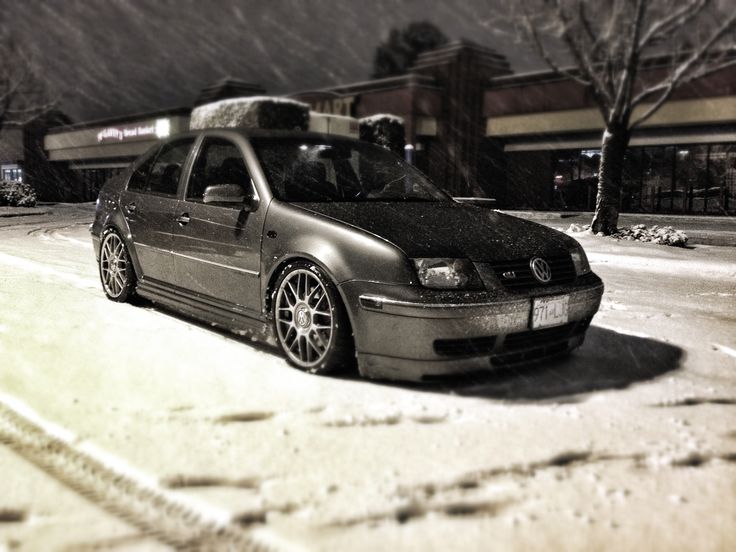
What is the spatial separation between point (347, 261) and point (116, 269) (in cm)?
295

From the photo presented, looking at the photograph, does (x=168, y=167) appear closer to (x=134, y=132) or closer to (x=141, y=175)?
(x=141, y=175)

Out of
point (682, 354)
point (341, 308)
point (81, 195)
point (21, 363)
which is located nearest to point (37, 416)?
point (21, 363)

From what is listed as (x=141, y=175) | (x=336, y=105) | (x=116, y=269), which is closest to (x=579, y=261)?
(x=141, y=175)

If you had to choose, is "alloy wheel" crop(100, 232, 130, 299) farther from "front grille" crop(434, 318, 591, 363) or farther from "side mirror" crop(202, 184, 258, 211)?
"front grille" crop(434, 318, 591, 363)

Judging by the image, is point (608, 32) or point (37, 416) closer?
point (37, 416)

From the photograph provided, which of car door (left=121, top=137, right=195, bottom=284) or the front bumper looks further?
car door (left=121, top=137, right=195, bottom=284)

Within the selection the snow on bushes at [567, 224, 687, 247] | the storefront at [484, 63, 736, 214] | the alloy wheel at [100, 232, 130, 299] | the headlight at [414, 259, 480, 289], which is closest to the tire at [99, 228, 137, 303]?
the alloy wheel at [100, 232, 130, 299]

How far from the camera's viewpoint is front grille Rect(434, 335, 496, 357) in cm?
369

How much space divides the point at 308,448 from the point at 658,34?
13.9 metres

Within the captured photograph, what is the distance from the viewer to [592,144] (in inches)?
997

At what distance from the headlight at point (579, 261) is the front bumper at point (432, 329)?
505mm

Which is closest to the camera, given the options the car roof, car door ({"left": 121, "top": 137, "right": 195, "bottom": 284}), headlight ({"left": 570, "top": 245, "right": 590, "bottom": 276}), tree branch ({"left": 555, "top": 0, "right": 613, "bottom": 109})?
headlight ({"left": 570, "top": 245, "right": 590, "bottom": 276})

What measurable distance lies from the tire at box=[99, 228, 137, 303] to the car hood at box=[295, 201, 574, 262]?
220 cm

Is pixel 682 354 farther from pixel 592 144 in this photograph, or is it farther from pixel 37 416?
pixel 592 144
